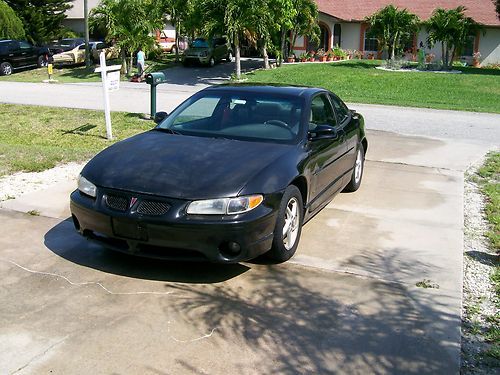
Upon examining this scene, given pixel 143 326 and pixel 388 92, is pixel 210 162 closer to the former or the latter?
pixel 143 326

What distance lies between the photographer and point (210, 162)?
16.1 feet

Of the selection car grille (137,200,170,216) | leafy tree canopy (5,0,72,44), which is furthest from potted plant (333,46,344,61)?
car grille (137,200,170,216)

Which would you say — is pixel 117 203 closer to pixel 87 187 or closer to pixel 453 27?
pixel 87 187

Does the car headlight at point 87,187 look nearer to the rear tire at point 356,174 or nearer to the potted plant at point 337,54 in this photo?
the rear tire at point 356,174

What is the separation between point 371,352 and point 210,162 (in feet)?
6.74

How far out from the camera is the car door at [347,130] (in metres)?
6.80

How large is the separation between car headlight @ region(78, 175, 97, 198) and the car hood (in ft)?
0.14

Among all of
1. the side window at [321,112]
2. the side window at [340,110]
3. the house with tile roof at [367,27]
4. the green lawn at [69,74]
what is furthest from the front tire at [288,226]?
the house with tile roof at [367,27]

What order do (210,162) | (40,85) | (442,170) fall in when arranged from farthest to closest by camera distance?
(40,85) → (442,170) → (210,162)

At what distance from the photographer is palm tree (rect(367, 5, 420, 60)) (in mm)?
29547

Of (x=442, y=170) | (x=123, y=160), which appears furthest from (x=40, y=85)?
(x=123, y=160)

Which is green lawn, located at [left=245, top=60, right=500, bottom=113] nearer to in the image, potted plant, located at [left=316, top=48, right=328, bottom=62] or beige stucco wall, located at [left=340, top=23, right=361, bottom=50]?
potted plant, located at [left=316, top=48, right=328, bottom=62]

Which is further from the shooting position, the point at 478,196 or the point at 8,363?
the point at 478,196

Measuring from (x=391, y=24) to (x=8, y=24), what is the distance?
21.5 m
